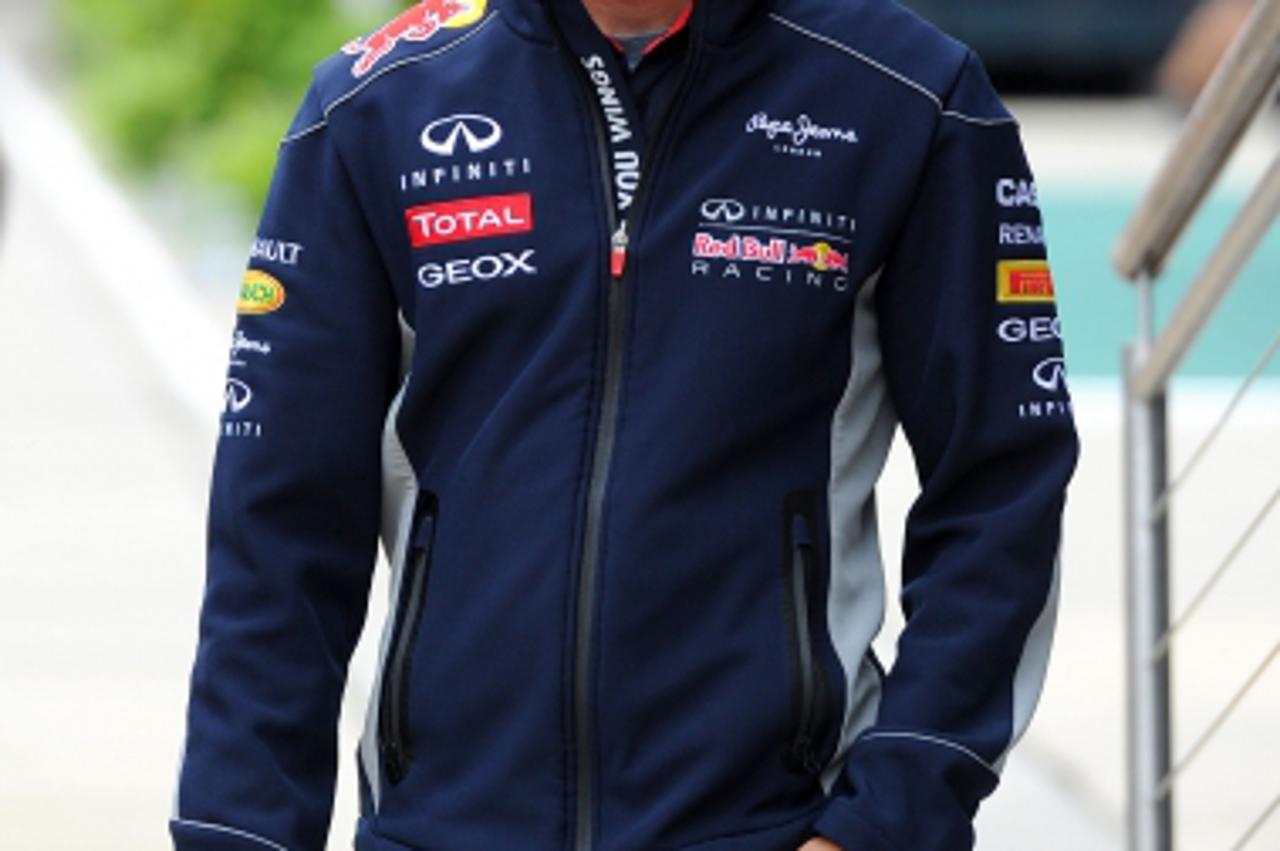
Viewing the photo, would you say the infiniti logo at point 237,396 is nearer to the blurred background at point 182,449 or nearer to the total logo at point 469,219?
the total logo at point 469,219

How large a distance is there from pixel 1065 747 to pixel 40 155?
1274 cm

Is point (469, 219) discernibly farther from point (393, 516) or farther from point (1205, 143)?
point (1205, 143)

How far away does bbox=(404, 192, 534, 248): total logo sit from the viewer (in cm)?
248

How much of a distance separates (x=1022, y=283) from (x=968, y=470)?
188mm

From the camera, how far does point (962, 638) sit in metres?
2.46

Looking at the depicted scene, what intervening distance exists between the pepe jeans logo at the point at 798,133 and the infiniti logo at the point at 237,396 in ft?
1.74

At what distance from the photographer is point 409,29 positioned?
2.61 metres

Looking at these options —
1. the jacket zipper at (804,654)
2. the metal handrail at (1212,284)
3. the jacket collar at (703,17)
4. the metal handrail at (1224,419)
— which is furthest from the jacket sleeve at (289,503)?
the metal handrail at (1212,284)

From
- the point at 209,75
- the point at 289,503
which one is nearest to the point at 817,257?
the point at 289,503

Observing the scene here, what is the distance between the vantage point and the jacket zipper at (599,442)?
2.39 meters

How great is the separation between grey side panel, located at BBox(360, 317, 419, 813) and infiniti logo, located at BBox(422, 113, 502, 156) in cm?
17

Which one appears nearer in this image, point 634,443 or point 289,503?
point 634,443

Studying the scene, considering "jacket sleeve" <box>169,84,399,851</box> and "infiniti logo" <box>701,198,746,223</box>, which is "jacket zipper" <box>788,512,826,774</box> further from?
"jacket sleeve" <box>169,84,399,851</box>

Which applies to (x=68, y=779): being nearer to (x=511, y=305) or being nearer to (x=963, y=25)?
(x=511, y=305)
